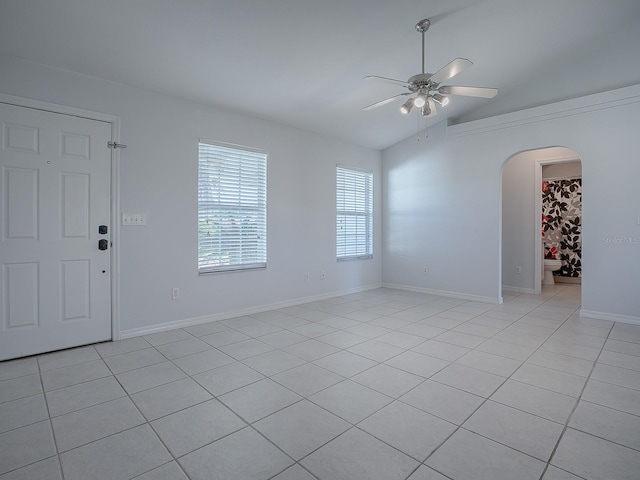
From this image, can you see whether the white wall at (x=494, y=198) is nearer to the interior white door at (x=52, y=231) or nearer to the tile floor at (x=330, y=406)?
the tile floor at (x=330, y=406)

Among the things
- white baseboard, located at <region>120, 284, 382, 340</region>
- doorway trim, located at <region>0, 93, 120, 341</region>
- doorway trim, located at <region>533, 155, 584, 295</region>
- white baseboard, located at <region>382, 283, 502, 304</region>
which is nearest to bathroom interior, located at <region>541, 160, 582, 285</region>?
doorway trim, located at <region>533, 155, 584, 295</region>

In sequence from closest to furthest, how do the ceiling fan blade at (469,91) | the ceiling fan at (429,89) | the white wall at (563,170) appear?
1. the ceiling fan at (429,89)
2. the ceiling fan blade at (469,91)
3. the white wall at (563,170)

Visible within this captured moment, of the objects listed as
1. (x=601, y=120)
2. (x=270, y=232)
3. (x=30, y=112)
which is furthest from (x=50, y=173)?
(x=601, y=120)

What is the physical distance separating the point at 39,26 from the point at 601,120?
5.82 meters

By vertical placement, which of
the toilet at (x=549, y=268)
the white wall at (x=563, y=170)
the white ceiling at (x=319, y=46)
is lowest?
the toilet at (x=549, y=268)

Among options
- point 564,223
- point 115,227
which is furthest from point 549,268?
point 115,227

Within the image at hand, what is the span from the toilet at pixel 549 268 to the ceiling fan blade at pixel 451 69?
5548 millimetres

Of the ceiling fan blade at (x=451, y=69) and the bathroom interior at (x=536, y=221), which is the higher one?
the ceiling fan blade at (x=451, y=69)

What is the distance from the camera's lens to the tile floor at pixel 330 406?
1585 mm

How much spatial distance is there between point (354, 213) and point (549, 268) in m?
4.20

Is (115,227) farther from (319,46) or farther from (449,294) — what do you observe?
(449,294)

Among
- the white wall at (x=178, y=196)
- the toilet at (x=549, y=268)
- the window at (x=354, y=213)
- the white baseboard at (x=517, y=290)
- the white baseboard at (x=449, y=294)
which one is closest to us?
the white wall at (x=178, y=196)

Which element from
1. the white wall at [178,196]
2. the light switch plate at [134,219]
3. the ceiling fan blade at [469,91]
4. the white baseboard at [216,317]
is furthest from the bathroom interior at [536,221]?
the light switch plate at [134,219]

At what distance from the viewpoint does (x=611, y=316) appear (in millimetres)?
4035
